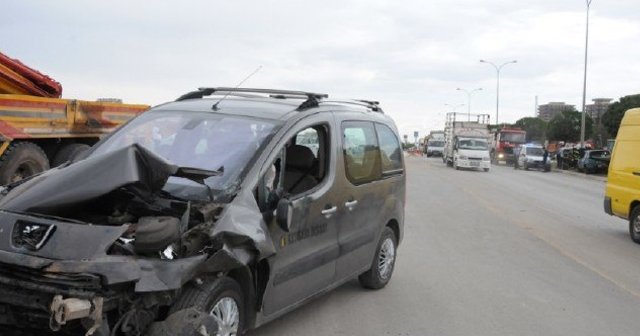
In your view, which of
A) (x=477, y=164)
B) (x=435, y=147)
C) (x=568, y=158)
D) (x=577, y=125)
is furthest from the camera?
(x=577, y=125)

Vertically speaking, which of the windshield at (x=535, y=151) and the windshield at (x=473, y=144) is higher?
the windshield at (x=473, y=144)

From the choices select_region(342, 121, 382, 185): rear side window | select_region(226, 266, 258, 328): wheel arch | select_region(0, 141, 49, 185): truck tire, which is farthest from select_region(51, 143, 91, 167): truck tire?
select_region(226, 266, 258, 328): wheel arch

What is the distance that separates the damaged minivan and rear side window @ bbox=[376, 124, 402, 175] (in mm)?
433

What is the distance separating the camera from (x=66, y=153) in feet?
40.5

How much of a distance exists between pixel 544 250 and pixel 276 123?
6.22m

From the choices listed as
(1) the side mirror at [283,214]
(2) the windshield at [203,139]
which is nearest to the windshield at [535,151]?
(2) the windshield at [203,139]

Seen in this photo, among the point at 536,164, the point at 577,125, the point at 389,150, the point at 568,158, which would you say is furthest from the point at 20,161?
the point at 577,125

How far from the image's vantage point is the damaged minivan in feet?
10.9

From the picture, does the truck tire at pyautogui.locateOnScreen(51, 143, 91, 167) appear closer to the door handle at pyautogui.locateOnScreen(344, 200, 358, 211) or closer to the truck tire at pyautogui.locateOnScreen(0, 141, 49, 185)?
the truck tire at pyautogui.locateOnScreen(0, 141, 49, 185)

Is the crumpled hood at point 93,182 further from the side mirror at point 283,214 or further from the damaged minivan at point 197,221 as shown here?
the side mirror at point 283,214

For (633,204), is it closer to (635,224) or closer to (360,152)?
(635,224)

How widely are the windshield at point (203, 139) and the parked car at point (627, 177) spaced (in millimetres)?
8424

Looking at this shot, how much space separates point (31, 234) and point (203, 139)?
1584 mm

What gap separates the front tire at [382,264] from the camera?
6.51 meters
